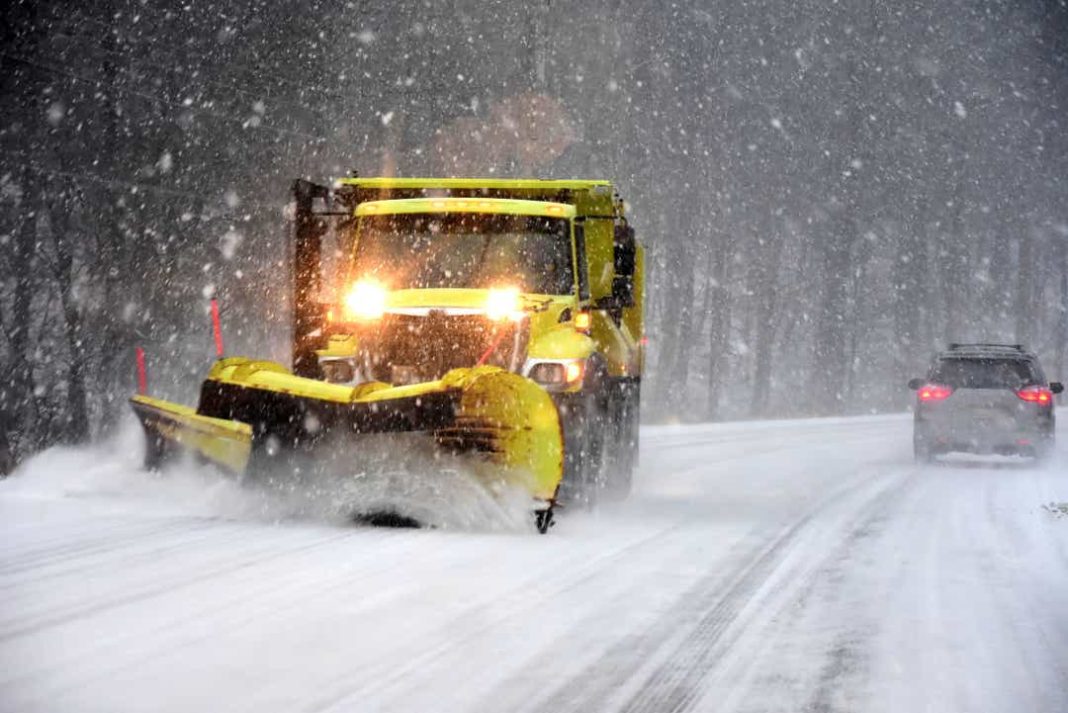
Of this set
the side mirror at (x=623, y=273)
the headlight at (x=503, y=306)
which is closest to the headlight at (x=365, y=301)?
the headlight at (x=503, y=306)

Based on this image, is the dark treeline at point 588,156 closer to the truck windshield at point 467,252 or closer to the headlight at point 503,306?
the truck windshield at point 467,252

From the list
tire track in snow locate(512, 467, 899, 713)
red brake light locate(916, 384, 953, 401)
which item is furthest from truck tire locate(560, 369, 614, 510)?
red brake light locate(916, 384, 953, 401)

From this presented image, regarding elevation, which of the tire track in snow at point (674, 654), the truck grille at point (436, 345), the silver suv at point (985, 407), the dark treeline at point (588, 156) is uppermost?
the dark treeline at point (588, 156)

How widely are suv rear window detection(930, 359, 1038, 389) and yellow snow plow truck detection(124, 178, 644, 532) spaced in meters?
8.26

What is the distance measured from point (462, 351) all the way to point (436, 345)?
22cm

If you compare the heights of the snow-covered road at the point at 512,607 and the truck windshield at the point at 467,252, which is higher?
the truck windshield at the point at 467,252

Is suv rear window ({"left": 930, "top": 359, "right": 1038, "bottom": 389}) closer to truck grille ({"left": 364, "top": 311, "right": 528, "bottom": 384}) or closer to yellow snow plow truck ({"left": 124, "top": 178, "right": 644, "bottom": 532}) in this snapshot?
yellow snow plow truck ({"left": 124, "top": 178, "right": 644, "bottom": 532})

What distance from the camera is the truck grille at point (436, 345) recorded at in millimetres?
10508

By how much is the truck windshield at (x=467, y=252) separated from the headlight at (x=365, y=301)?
4.6 inches

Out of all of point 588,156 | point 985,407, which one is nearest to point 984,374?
point 985,407

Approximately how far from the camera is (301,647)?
5.67 m

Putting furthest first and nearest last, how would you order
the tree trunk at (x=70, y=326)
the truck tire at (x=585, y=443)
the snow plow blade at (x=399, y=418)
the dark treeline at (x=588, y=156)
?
the dark treeline at (x=588, y=156)
the tree trunk at (x=70, y=326)
the truck tire at (x=585, y=443)
the snow plow blade at (x=399, y=418)

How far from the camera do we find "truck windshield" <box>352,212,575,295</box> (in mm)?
11109

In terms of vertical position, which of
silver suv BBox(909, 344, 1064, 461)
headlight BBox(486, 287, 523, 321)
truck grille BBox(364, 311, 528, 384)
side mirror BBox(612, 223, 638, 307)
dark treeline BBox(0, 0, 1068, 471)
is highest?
dark treeline BBox(0, 0, 1068, 471)
